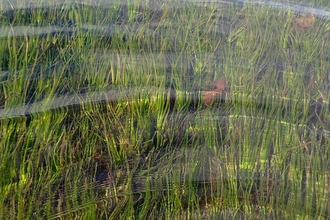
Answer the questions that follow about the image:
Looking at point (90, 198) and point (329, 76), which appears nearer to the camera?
point (90, 198)

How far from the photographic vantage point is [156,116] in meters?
1.28

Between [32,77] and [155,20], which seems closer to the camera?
[32,77]

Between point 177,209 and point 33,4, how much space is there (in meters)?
0.73

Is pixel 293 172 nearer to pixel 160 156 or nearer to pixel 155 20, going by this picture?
pixel 160 156

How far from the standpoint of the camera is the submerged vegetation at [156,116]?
4.01 ft

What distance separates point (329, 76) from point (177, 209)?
59 cm

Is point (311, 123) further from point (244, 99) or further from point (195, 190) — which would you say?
Result: point (195, 190)

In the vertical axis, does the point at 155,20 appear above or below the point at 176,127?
above

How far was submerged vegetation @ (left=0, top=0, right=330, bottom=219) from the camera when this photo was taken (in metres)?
1.22

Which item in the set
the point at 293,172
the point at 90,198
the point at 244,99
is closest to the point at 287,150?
the point at 293,172

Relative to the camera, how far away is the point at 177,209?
50.8 inches

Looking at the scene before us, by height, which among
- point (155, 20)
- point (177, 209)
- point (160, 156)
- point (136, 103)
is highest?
point (155, 20)

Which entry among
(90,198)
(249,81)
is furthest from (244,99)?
(90,198)

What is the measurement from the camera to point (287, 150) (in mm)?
1315
